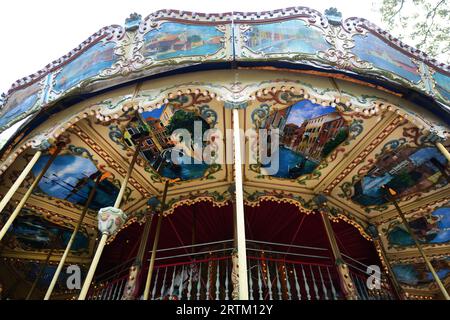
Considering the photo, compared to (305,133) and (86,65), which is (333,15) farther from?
(86,65)

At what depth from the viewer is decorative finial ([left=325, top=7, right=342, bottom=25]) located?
530 cm

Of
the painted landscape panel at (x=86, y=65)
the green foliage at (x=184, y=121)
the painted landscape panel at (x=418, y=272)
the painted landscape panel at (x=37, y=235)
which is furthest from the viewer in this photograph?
the painted landscape panel at (x=418, y=272)

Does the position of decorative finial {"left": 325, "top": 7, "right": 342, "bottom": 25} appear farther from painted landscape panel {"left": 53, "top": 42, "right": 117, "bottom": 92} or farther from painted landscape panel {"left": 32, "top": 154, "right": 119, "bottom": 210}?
painted landscape panel {"left": 32, "top": 154, "right": 119, "bottom": 210}

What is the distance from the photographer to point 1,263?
7910 mm

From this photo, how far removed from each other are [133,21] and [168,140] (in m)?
2.12

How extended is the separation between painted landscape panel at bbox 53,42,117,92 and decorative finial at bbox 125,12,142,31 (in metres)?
0.40

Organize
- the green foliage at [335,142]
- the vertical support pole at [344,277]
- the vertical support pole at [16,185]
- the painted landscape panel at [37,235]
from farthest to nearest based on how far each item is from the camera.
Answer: the painted landscape panel at [37,235], the green foliage at [335,142], the vertical support pole at [344,277], the vertical support pole at [16,185]

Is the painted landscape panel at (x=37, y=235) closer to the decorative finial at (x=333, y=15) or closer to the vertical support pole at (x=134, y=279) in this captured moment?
the vertical support pole at (x=134, y=279)

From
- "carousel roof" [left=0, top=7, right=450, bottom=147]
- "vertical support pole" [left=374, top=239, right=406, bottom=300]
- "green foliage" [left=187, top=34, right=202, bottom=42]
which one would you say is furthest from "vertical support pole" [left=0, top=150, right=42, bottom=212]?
"vertical support pole" [left=374, top=239, right=406, bottom=300]

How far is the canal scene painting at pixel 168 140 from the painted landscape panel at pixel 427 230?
189 inches

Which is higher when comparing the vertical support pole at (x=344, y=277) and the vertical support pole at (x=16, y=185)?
the vertical support pole at (x=16, y=185)

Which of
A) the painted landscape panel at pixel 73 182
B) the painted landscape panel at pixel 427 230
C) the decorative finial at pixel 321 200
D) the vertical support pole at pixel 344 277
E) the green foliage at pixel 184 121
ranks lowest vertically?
the vertical support pole at pixel 344 277

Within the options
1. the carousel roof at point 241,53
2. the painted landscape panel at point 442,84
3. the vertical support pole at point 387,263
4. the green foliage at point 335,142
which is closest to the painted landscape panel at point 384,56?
the carousel roof at point 241,53

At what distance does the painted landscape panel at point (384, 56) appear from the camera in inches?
198
